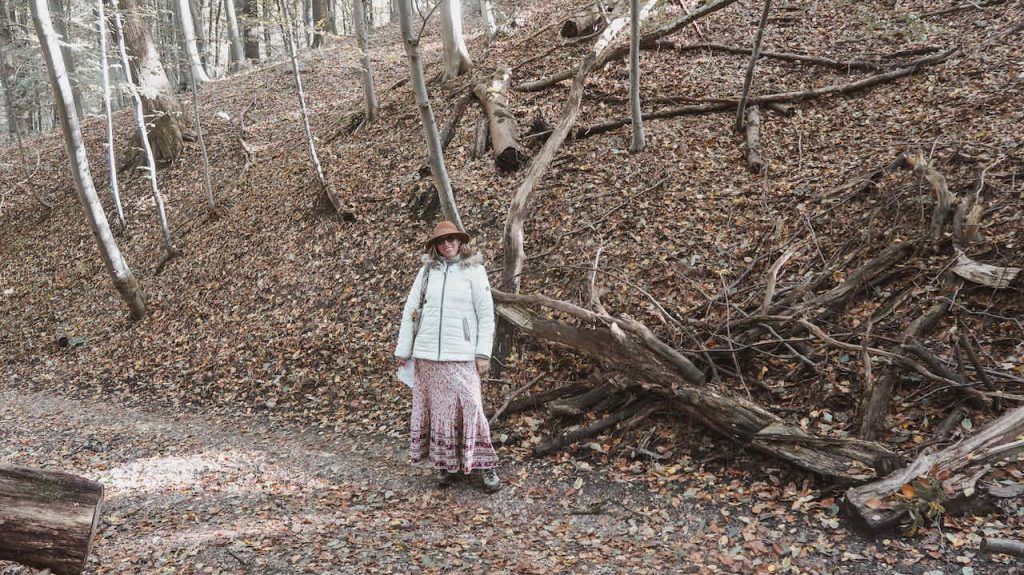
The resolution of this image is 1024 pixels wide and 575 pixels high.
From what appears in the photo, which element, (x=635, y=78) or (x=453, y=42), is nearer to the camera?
(x=635, y=78)

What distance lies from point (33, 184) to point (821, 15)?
795 inches

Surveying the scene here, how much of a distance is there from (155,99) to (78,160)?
645cm

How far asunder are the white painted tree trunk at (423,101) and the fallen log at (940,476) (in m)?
4.39

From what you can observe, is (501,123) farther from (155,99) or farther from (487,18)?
(155,99)

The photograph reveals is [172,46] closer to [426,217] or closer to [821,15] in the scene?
[426,217]

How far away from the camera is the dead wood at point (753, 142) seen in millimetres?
7863

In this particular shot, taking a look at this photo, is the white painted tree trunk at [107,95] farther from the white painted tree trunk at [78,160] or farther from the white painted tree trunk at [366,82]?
the white painted tree trunk at [366,82]

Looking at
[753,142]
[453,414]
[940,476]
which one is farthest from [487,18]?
[940,476]

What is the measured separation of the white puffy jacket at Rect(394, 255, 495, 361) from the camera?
192 inches

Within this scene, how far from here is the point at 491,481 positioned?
4992 millimetres

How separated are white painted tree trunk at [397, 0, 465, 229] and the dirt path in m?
2.81

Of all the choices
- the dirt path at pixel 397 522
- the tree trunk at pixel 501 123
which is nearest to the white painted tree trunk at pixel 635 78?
the tree trunk at pixel 501 123

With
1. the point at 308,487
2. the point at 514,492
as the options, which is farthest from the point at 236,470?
the point at 514,492

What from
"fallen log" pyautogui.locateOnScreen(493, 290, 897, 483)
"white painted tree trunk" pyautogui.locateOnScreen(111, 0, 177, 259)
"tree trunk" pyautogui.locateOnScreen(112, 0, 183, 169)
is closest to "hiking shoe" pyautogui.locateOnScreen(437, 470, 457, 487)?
"fallen log" pyautogui.locateOnScreen(493, 290, 897, 483)
